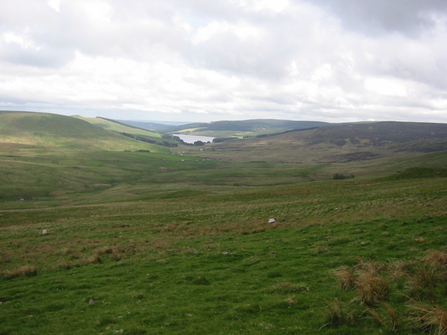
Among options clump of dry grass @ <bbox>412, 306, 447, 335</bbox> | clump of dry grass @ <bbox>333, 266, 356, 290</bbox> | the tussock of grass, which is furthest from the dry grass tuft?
clump of dry grass @ <bbox>412, 306, 447, 335</bbox>

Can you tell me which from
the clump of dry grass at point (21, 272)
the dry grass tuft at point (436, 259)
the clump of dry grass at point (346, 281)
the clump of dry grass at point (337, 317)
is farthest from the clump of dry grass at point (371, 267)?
the clump of dry grass at point (21, 272)

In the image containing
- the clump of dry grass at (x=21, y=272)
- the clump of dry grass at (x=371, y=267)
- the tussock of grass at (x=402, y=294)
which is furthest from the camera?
the clump of dry grass at (x=21, y=272)

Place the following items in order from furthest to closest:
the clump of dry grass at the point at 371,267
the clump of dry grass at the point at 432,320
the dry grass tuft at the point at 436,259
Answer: the clump of dry grass at the point at 371,267
the dry grass tuft at the point at 436,259
the clump of dry grass at the point at 432,320

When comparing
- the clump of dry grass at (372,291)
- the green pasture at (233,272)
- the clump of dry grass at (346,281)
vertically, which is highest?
the clump of dry grass at (372,291)

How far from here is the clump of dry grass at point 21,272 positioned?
18473 mm

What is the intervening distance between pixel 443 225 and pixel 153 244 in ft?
71.7

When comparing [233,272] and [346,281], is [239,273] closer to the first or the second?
[233,272]

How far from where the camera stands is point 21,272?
18812 mm

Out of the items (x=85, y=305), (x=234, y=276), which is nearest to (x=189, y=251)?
(x=234, y=276)

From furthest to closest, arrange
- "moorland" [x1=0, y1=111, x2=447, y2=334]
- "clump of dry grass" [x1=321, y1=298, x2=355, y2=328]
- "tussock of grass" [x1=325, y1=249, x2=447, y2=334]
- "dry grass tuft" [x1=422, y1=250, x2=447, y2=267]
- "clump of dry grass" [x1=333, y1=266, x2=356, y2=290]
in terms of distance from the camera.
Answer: "dry grass tuft" [x1=422, y1=250, x2=447, y2=267] → "clump of dry grass" [x1=333, y1=266, x2=356, y2=290] → "moorland" [x1=0, y1=111, x2=447, y2=334] → "clump of dry grass" [x1=321, y1=298, x2=355, y2=328] → "tussock of grass" [x1=325, y1=249, x2=447, y2=334]

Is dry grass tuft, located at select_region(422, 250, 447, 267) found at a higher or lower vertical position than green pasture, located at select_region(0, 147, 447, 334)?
higher

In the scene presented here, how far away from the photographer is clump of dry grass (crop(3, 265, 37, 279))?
18473 mm

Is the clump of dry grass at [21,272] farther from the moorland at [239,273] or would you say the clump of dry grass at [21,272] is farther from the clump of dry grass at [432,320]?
the clump of dry grass at [432,320]

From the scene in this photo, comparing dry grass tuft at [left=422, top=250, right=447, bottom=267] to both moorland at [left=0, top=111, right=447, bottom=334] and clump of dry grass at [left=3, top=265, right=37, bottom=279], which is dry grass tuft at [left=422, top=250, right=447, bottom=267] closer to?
moorland at [left=0, top=111, right=447, bottom=334]
